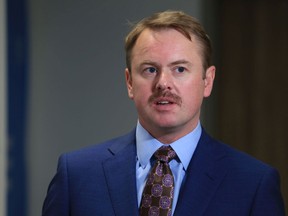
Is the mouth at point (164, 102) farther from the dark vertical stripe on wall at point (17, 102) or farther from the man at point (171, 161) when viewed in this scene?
the dark vertical stripe on wall at point (17, 102)

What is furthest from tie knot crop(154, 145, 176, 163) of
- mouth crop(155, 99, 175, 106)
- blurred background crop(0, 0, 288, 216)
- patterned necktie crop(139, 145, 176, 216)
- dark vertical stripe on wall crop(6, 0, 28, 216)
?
dark vertical stripe on wall crop(6, 0, 28, 216)

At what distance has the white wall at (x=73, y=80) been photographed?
2.29 m

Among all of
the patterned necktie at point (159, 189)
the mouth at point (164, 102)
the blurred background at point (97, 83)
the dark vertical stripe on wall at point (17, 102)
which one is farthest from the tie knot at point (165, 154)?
the dark vertical stripe on wall at point (17, 102)

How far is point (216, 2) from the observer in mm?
2336

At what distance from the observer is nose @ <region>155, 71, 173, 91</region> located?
1101mm

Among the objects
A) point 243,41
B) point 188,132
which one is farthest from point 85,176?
point 243,41

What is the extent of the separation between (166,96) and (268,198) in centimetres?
28

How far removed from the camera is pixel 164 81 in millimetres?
1103

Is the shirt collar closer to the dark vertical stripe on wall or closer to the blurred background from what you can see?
the blurred background

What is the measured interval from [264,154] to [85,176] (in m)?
1.34

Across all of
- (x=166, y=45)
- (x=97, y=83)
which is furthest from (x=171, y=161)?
(x=97, y=83)

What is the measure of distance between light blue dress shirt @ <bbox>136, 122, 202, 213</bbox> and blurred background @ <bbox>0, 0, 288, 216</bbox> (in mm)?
1080

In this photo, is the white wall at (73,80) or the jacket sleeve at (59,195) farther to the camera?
the white wall at (73,80)

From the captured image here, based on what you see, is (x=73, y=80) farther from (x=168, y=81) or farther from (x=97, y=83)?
(x=168, y=81)
